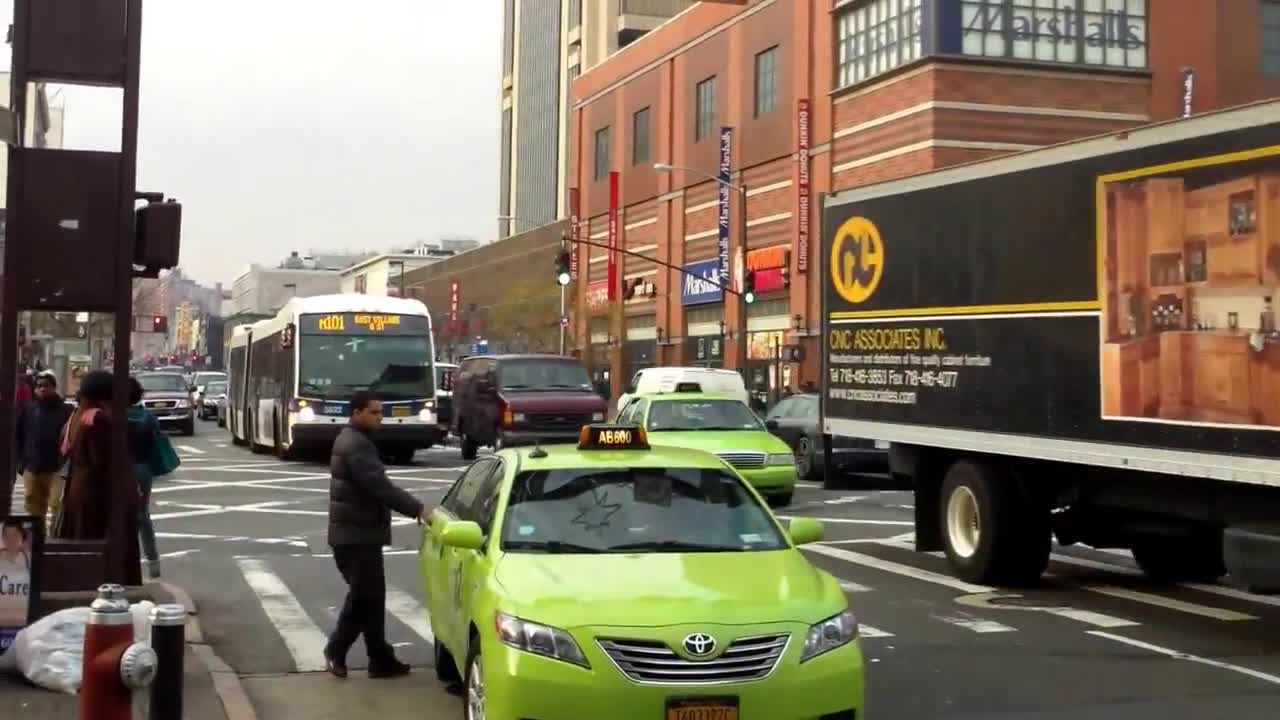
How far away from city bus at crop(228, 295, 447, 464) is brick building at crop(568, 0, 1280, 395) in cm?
1198

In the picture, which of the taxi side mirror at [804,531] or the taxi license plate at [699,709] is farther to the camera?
the taxi side mirror at [804,531]

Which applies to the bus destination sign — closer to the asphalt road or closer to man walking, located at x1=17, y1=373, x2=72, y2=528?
the asphalt road

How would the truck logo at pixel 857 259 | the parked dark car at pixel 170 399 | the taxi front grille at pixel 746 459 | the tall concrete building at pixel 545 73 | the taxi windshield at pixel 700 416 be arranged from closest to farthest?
the truck logo at pixel 857 259 < the taxi front grille at pixel 746 459 < the taxi windshield at pixel 700 416 < the parked dark car at pixel 170 399 < the tall concrete building at pixel 545 73

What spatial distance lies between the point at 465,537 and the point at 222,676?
91.1 inches

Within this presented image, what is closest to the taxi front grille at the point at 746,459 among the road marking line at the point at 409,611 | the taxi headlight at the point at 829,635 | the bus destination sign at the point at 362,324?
the road marking line at the point at 409,611

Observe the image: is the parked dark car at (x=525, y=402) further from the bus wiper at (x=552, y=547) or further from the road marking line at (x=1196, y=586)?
the bus wiper at (x=552, y=547)

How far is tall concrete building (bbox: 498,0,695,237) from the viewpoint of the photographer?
95.7 m

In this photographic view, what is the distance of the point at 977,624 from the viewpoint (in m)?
10.9

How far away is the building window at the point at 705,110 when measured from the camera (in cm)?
6134

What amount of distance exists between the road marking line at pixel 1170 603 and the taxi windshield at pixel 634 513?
5.30 m

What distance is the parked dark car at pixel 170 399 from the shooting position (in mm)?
41625

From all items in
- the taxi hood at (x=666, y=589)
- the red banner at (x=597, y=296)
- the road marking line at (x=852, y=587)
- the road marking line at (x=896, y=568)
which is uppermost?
the red banner at (x=597, y=296)

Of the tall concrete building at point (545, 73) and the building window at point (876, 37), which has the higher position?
the tall concrete building at point (545, 73)

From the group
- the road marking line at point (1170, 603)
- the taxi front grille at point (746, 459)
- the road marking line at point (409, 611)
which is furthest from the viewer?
the taxi front grille at point (746, 459)
